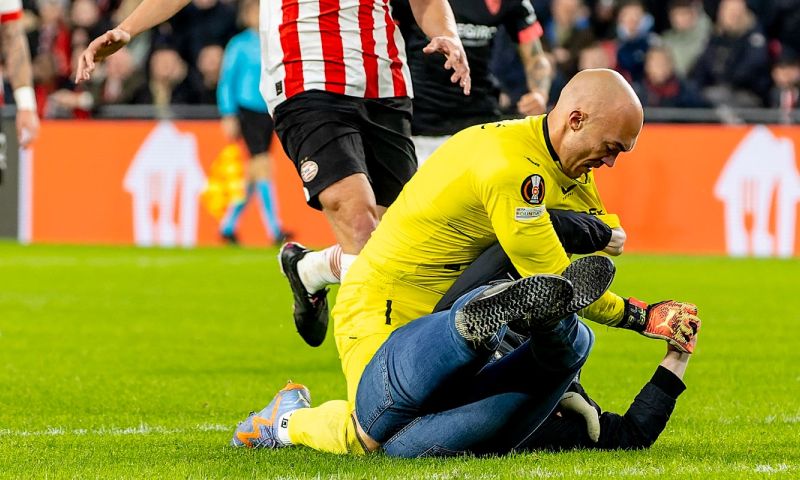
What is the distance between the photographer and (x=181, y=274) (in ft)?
42.2

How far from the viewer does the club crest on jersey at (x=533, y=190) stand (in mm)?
4395

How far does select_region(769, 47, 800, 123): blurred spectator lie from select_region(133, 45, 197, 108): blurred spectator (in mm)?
7258

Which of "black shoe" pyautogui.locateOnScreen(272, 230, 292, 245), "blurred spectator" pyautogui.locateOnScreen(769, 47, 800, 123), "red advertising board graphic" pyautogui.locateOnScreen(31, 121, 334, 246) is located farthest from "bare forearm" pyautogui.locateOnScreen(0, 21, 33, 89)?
"blurred spectator" pyautogui.locateOnScreen(769, 47, 800, 123)

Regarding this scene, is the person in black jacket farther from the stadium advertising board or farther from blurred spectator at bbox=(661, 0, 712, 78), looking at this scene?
blurred spectator at bbox=(661, 0, 712, 78)

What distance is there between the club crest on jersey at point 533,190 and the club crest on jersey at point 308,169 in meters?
1.70

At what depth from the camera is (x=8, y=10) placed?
27.8 ft

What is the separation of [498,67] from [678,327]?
11.8 meters

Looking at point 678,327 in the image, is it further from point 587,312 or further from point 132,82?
point 132,82

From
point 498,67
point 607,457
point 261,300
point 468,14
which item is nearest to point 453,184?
point 607,457

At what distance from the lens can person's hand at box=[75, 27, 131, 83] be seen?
5.75 m

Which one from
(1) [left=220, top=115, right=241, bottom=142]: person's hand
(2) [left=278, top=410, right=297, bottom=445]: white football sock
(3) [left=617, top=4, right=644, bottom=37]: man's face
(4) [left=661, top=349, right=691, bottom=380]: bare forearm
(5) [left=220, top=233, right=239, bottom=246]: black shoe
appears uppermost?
(3) [left=617, top=4, right=644, bottom=37]: man's face

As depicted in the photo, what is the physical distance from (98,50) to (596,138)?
2240 mm

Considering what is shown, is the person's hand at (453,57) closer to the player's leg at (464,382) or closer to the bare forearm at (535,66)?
the player's leg at (464,382)

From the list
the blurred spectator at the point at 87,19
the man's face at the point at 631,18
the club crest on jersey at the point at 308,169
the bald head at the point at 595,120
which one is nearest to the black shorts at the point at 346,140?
the club crest on jersey at the point at 308,169
